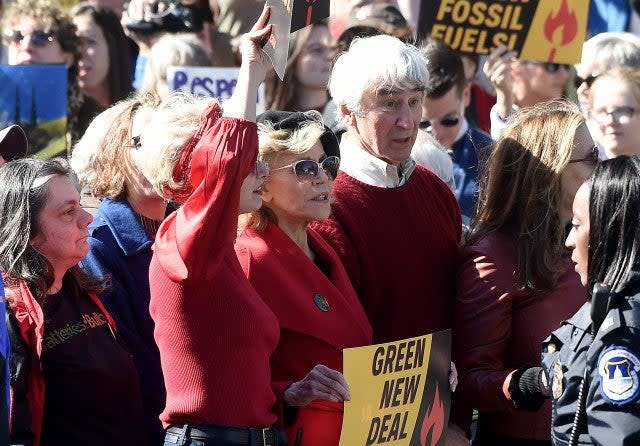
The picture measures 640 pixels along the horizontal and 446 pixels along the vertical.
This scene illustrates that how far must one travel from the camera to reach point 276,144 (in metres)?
4.37

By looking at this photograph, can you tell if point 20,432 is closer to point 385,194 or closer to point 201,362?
point 201,362

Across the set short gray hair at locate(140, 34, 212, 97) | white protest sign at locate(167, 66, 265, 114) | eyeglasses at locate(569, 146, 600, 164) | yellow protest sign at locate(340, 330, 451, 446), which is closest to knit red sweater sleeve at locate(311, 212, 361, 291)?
yellow protest sign at locate(340, 330, 451, 446)

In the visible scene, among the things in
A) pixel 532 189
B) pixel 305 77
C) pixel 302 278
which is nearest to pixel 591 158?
pixel 532 189

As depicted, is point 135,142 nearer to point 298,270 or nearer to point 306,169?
point 306,169

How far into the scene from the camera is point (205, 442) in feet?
12.2

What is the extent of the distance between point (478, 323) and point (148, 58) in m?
3.79

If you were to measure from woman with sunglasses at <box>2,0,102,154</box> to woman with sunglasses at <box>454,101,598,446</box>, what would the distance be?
3.24m

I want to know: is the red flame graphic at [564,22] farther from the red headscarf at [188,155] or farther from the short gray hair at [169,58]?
the red headscarf at [188,155]

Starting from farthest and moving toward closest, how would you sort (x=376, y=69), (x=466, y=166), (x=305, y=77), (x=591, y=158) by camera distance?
(x=305, y=77)
(x=466, y=166)
(x=376, y=69)
(x=591, y=158)

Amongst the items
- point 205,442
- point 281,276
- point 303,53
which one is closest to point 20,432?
point 205,442

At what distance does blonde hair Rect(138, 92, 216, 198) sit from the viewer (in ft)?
12.9

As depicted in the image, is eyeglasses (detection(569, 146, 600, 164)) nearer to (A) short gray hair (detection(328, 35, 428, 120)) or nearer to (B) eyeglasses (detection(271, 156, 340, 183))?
(A) short gray hair (detection(328, 35, 428, 120))

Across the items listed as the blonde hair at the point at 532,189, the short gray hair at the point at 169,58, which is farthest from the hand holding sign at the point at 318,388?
the short gray hair at the point at 169,58

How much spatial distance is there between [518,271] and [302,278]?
77cm
